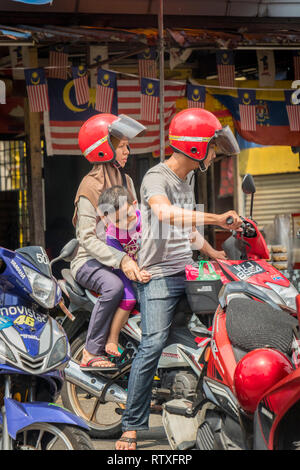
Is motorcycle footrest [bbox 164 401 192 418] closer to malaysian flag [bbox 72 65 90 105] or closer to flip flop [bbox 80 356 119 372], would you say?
flip flop [bbox 80 356 119 372]

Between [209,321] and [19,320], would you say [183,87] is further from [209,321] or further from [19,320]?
[19,320]

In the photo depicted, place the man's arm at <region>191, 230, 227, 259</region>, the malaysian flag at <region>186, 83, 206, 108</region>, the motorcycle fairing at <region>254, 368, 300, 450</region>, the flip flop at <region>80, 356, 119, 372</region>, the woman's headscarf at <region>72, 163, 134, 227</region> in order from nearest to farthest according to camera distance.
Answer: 1. the motorcycle fairing at <region>254, 368, 300, 450</region>
2. the man's arm at <region>191, 230, 227, 259</region>
3. the flip flop at <region>80, 356, 119, 372</region>
4. the woman's headscarf at <region>72, 163, 134, 227</region>
5. the malaysian flag at <region>186, 83, 206, 108</region>

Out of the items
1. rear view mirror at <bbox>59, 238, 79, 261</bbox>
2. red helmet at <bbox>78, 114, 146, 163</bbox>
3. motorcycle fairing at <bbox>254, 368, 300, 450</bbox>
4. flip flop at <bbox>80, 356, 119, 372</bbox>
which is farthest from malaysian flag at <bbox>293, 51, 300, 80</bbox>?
motorcycle fairing at <bbox>254, 368, 300, 450</bbox>

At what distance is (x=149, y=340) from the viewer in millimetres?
4246

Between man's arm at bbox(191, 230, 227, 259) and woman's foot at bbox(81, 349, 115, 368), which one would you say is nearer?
man's arm at bbox(191, 230, 227, 259)

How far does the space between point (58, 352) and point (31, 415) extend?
1.20ft

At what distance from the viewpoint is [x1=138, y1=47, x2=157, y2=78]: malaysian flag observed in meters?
9.05

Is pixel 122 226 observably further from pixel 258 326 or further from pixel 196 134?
pixel 258 326

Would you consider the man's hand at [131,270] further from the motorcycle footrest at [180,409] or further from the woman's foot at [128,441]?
the woman's foot at [128,441]

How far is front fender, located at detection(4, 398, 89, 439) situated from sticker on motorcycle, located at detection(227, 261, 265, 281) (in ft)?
4.25

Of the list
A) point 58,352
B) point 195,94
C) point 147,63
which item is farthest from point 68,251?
point 195,94

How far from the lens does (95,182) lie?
5211 mm

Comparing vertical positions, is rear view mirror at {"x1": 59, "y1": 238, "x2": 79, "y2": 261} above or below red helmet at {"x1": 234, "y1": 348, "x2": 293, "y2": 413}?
above

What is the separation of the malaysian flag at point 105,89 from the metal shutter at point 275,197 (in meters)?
3.80
